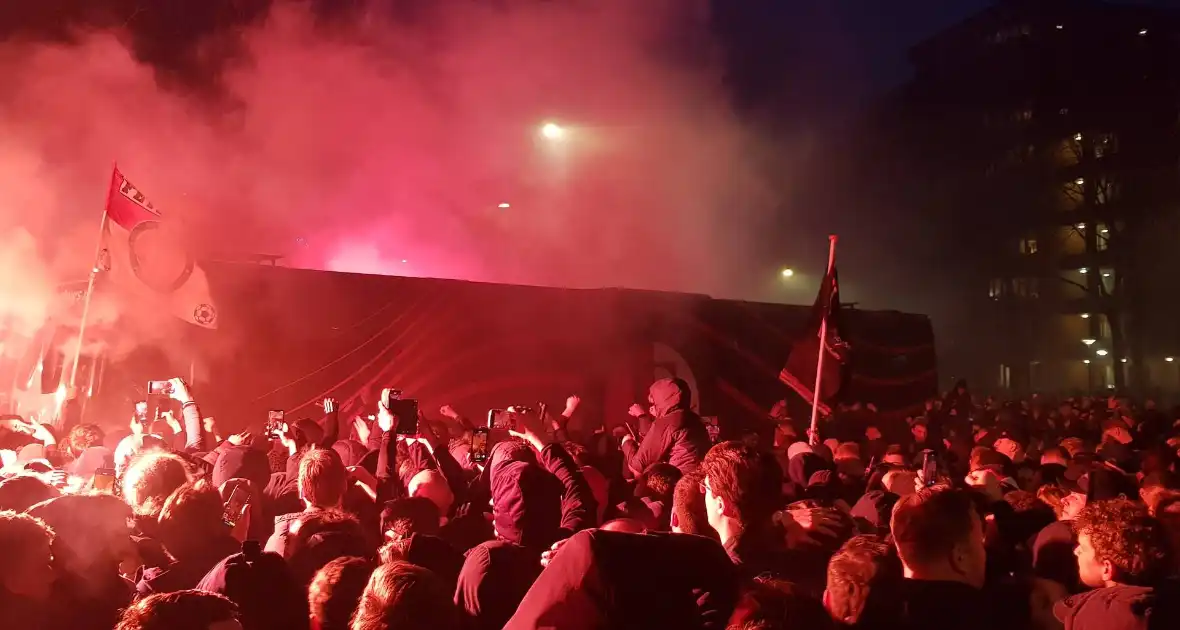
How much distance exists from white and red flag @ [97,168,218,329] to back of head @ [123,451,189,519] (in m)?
3.91

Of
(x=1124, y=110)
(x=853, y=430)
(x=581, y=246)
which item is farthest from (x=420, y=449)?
(x=1124, y=110)

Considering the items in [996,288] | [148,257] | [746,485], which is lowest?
[746,485]

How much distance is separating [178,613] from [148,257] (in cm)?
619

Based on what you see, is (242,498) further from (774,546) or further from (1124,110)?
(1124,110)

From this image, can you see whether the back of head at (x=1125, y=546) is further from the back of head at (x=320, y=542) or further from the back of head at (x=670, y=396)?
the back of head at (x=670, y=396)

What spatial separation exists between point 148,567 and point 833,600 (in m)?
2.11

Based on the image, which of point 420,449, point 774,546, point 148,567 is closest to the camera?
point 774,546

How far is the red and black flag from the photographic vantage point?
24.2 ft

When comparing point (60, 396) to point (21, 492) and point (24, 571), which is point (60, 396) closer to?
point (21, 492)

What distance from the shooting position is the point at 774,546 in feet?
7.52

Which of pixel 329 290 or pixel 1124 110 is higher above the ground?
pixel 1124 110

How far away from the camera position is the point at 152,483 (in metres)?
3.14

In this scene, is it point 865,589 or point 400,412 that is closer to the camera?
point 865,589

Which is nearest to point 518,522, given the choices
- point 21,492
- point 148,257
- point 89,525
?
point 89,525
